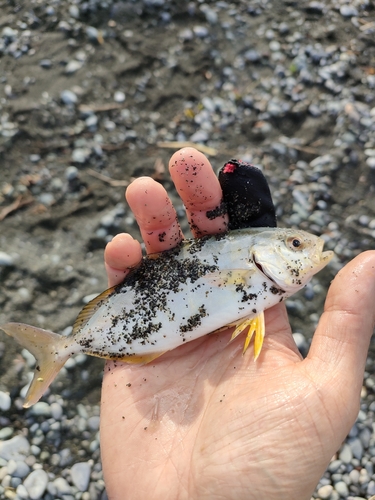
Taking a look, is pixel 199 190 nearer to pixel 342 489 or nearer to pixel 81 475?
pixel 81 475

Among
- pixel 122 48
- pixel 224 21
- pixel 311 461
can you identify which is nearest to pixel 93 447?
pixel 311 461

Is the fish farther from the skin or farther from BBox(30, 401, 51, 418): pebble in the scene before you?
BBox(30, 401, 51, 418): pebble

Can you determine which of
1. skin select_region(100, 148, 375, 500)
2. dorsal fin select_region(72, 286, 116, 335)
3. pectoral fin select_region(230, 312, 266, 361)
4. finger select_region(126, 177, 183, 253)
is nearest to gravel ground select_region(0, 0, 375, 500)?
dorsal fin select_region(72, 286, 116, 335)

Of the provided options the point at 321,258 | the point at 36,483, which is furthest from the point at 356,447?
the point at 36,483

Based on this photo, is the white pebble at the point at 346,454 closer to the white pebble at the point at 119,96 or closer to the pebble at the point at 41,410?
the pebble at the point at 41,410

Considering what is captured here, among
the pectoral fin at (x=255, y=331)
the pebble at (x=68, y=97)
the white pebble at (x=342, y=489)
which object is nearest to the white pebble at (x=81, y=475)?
the pectoral fin at (x=255, y=331)
